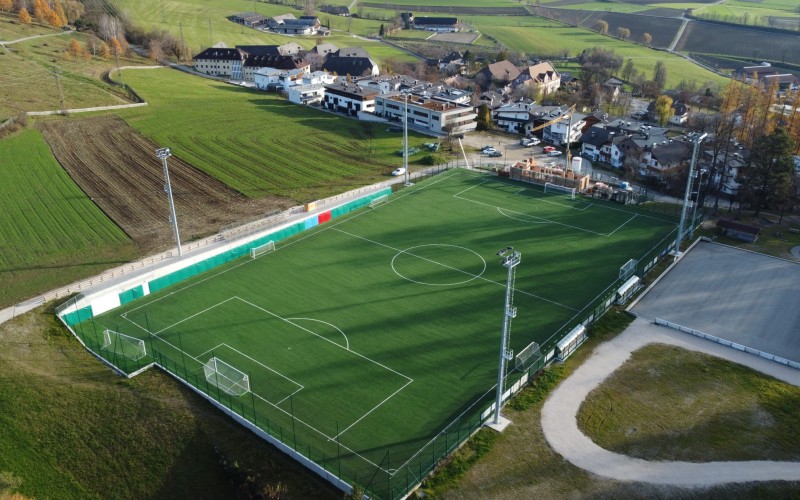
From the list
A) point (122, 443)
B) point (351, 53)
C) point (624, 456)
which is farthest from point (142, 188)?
point (351, 53)

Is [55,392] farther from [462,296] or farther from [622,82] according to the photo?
[622,82]

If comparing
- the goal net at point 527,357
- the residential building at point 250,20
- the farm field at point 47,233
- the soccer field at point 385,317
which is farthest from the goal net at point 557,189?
the residential building at point 250,20

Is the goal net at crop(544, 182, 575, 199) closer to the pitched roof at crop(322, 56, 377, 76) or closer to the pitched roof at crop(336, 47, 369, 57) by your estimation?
the pitched roof at crop(322, 56, 377, 76)

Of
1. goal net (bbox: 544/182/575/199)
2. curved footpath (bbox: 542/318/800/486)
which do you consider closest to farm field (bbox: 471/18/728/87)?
goal net (bbox: 544/182/575/199)

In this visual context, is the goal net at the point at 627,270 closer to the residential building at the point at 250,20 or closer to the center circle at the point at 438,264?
the center circle at the point at 438,264

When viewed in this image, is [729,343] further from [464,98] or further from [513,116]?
[464,98]
